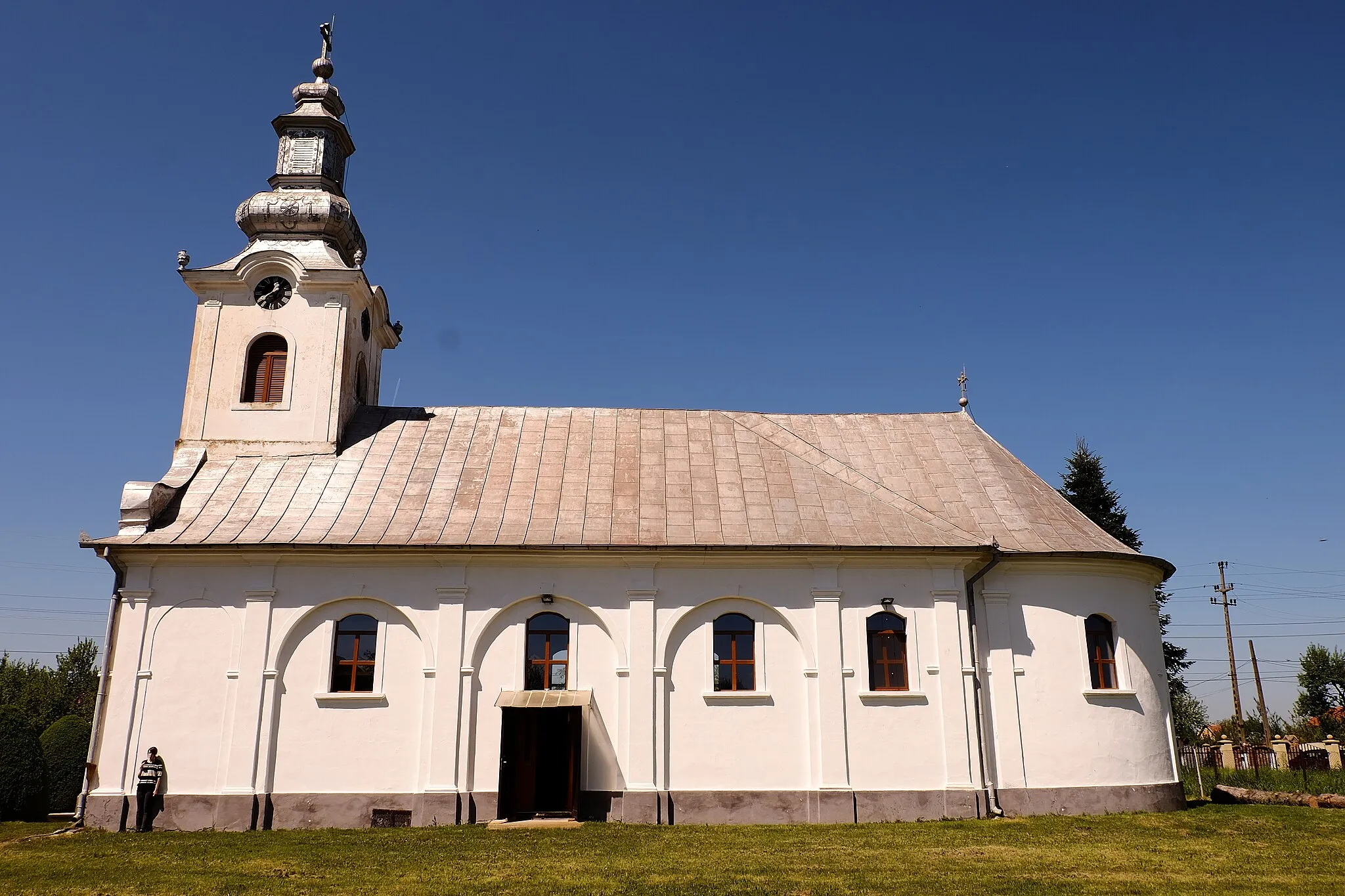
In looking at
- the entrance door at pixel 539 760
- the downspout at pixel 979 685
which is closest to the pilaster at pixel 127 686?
the entrance door at pixel 539 760

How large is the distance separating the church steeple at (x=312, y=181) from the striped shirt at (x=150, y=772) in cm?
1271

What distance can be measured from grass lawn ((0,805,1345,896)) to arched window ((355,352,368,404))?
11883mm

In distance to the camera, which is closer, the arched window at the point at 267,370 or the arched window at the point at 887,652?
the arched window at the point at 887,652

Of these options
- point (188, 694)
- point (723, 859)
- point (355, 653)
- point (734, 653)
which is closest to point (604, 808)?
point (734, 653)

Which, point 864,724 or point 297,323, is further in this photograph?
point 297,323

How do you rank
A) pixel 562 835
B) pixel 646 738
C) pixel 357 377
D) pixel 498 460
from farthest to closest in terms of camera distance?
1. pixel 357 377
2. pixel 498 460
3. pixel 646 738
4. pixel 562 835

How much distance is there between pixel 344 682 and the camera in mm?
20750

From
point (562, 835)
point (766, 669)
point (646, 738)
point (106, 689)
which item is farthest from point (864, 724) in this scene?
point (106, 689)

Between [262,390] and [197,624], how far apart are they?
21.6 feet

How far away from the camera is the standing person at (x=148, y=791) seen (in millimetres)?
19344

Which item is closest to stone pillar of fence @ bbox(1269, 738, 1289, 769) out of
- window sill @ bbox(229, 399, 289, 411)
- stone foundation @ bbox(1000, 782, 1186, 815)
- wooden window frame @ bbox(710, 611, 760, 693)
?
stone foundation @ bbox(1000, 782, 1186, 815)

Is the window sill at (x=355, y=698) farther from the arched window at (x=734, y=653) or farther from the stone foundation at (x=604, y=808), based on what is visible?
the arched window at (x=734, y=653)

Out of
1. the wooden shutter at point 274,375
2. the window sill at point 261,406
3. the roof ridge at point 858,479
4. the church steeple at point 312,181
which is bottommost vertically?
the roof ridge at point 858,479

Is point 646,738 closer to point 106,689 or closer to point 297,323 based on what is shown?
point 106,689
